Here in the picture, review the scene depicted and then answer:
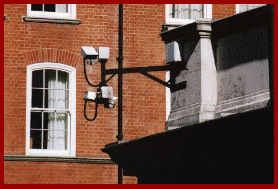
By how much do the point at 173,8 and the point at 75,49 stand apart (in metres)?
2.72

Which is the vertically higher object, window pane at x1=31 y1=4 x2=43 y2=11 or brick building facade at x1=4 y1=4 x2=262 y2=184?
window pane at x1=31 y1=4 x2=43 y2=11

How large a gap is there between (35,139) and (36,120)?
45 centimetres

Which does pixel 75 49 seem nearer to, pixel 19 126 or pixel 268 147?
pixel 19 126

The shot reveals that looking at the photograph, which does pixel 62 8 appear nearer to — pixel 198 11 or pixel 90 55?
pixel 198 11

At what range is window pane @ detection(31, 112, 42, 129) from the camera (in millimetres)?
26391

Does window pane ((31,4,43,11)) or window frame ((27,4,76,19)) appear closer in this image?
window frame ((27,4,76,19))

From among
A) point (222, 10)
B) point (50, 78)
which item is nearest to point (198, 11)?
point (222, 10)

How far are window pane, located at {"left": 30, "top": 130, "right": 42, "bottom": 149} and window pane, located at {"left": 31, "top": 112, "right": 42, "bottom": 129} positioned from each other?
118mm

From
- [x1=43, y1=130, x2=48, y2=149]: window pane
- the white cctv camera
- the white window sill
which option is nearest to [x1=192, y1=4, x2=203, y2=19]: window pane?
the white window sill

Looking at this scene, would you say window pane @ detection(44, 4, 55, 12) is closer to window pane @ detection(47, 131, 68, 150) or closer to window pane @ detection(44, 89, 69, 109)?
window pane @ detection(44, 89, 69, 109)

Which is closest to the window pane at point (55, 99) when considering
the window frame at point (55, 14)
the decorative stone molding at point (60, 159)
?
the decorative stone molding at point (60, 159)

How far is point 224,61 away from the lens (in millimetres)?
15094

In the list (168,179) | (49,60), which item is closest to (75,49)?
(49,60)

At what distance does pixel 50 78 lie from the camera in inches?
1045
